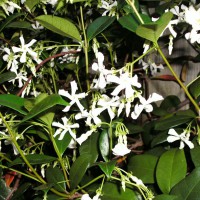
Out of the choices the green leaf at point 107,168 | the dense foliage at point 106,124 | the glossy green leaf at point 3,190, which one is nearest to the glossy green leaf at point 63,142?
the dense foliage at point 106,124

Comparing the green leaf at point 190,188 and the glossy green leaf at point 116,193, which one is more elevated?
the green leaf at point 190,188

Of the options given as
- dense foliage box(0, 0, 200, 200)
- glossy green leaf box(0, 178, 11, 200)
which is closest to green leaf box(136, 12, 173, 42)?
dense foliage box(0, 0, 200, 200)

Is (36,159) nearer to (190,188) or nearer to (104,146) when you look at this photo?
(104,146)

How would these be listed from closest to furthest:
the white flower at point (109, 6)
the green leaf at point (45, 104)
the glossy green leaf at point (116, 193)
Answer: the green leaf at point (45, 104)
the glossy green leaf at point (116, 193)
the white flower at point (109, 6)

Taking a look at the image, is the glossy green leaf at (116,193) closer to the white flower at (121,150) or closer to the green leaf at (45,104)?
the white flower at (121,150)

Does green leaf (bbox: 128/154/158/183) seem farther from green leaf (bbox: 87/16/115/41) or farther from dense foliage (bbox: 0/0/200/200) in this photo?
green leaf (bbox: 87/16/115/41)

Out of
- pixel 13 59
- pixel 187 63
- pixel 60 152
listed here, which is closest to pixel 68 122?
pixel 60 152

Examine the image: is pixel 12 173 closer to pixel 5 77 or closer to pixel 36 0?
pixel 5 77

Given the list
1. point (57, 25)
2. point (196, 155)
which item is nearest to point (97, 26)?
point (57, 25)
